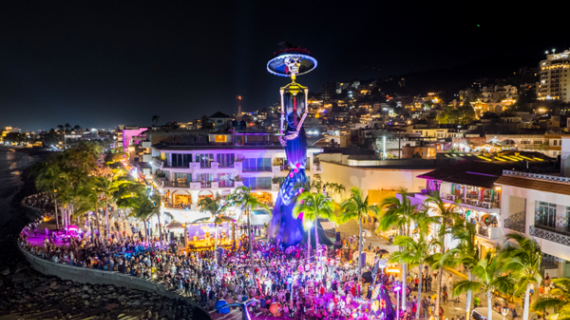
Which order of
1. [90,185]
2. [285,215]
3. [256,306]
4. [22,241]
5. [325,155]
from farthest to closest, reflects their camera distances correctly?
[325,155], [90,185], [22,241], [285,215], [256,306]

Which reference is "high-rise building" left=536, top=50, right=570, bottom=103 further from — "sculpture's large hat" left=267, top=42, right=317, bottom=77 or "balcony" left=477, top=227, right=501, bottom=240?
"balcony" left=477, top=227, right=501, bottom=240

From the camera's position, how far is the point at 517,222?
22.4 metres

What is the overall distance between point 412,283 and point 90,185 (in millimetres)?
34798

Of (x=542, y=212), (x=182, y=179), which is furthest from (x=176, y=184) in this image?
(x=542, y=212)

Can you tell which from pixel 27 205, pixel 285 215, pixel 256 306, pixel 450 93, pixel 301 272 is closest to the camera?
pixel 256 306

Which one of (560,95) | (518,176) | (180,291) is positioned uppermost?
(560,95)

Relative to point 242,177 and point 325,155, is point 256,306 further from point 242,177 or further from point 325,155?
point 325,155

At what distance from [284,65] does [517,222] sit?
20.4 metres

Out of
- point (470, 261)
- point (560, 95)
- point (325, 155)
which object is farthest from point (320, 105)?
point (470, 261)

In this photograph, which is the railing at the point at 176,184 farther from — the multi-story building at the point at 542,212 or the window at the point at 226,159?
the multi-story building at the point at 542,212

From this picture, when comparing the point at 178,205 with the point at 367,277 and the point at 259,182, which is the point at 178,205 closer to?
the point at 259,182

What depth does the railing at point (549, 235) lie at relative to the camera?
1890cm

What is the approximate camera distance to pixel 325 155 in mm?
54344

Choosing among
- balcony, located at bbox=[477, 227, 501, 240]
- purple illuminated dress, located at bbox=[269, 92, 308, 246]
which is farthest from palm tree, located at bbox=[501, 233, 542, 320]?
purple illuminated dress, located at bbox=[269, 92, 308, 246]
